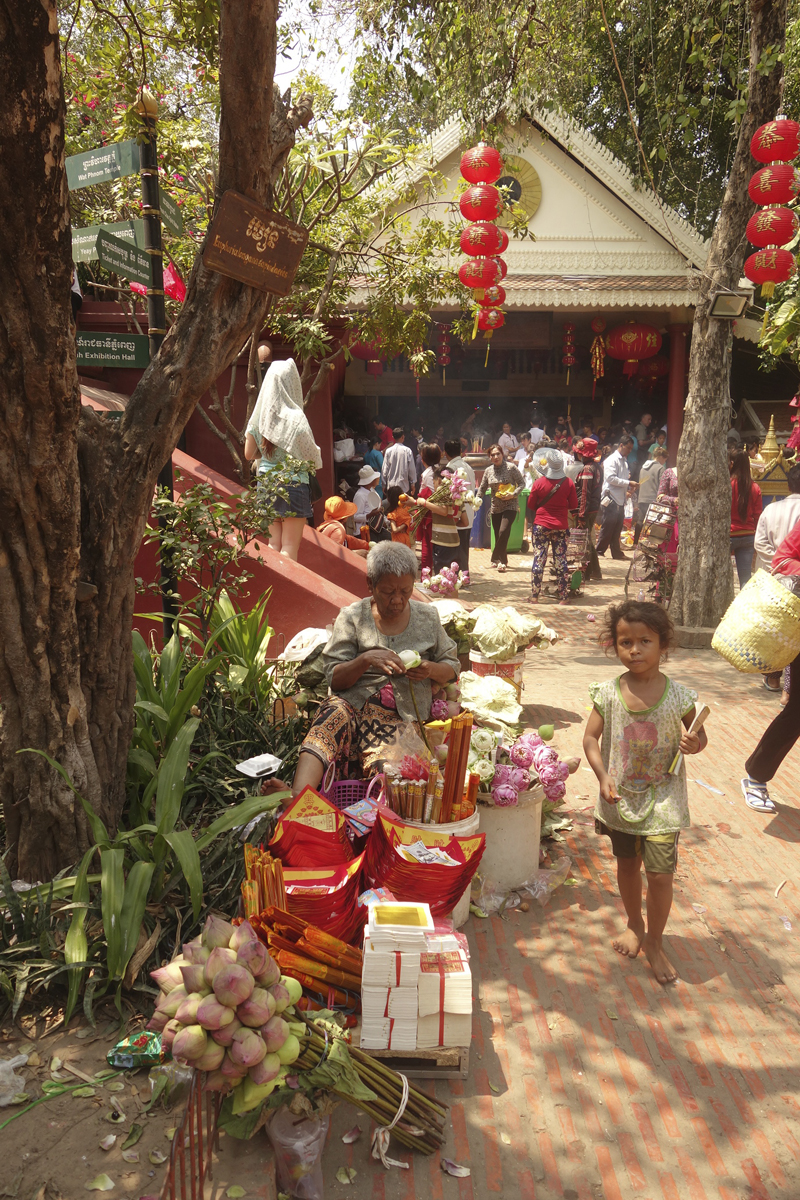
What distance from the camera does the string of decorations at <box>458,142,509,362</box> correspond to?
31.1ft

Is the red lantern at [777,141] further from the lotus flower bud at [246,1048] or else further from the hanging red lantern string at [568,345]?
the hanging red lantern string at [568,345]

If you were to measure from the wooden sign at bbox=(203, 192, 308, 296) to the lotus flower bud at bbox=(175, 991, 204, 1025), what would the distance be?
94.1 inches

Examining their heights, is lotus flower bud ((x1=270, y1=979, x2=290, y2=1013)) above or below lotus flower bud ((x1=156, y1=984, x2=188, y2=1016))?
below

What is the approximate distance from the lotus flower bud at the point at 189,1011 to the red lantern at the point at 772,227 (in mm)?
7709

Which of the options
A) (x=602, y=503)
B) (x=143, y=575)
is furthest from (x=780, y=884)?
(x=602, y=503)

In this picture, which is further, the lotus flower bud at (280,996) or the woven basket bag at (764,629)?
the woven basket bag at (764,629)

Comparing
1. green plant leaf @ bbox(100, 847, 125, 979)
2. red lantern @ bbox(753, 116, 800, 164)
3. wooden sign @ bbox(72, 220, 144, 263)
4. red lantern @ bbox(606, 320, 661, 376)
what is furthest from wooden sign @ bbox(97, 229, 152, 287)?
red lantern @ bbox(606, 320, 661, 376)

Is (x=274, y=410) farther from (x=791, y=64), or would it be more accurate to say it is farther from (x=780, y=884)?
(x=791, y=64)

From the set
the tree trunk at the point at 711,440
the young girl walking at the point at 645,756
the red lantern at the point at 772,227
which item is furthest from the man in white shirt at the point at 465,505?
the young girl walking at the point at 645,756

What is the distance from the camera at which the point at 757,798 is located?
15.9 ft

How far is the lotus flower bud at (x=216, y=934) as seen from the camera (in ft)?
7.22

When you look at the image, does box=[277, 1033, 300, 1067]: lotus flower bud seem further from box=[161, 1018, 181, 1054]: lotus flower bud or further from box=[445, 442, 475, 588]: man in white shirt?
box=[445, 442, 475, 588]: man in white shirt

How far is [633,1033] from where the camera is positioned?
3.05 meters

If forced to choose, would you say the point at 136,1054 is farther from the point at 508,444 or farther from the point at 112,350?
the point at 508,444
